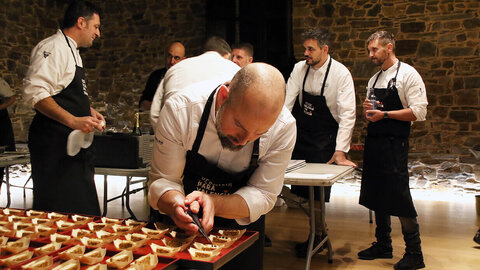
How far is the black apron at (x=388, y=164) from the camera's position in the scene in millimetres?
3252

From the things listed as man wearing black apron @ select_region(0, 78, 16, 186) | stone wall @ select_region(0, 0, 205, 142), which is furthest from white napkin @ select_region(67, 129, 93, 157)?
stone wall @ select_region(0, 0, 205, 142)

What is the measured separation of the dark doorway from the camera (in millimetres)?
7832

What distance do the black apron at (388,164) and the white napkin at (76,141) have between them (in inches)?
77.0

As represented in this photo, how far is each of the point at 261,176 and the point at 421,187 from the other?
552 cm

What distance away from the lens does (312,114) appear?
3.62 metres

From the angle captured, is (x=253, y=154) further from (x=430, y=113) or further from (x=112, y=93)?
(x=112, y=93)

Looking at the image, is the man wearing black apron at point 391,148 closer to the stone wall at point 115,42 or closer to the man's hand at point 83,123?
the man's hand at point 83,123

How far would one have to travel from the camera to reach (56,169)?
2656mm

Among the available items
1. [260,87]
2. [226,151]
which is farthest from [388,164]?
[260,87]

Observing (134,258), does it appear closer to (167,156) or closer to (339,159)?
(167,156)

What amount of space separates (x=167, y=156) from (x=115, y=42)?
799 cm

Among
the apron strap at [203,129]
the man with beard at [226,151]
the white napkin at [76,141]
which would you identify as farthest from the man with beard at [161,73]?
the apron strap at [203,129]

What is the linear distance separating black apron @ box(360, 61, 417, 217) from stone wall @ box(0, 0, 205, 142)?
546cm

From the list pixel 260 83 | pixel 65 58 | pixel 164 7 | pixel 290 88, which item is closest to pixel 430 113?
pixel 290 88
